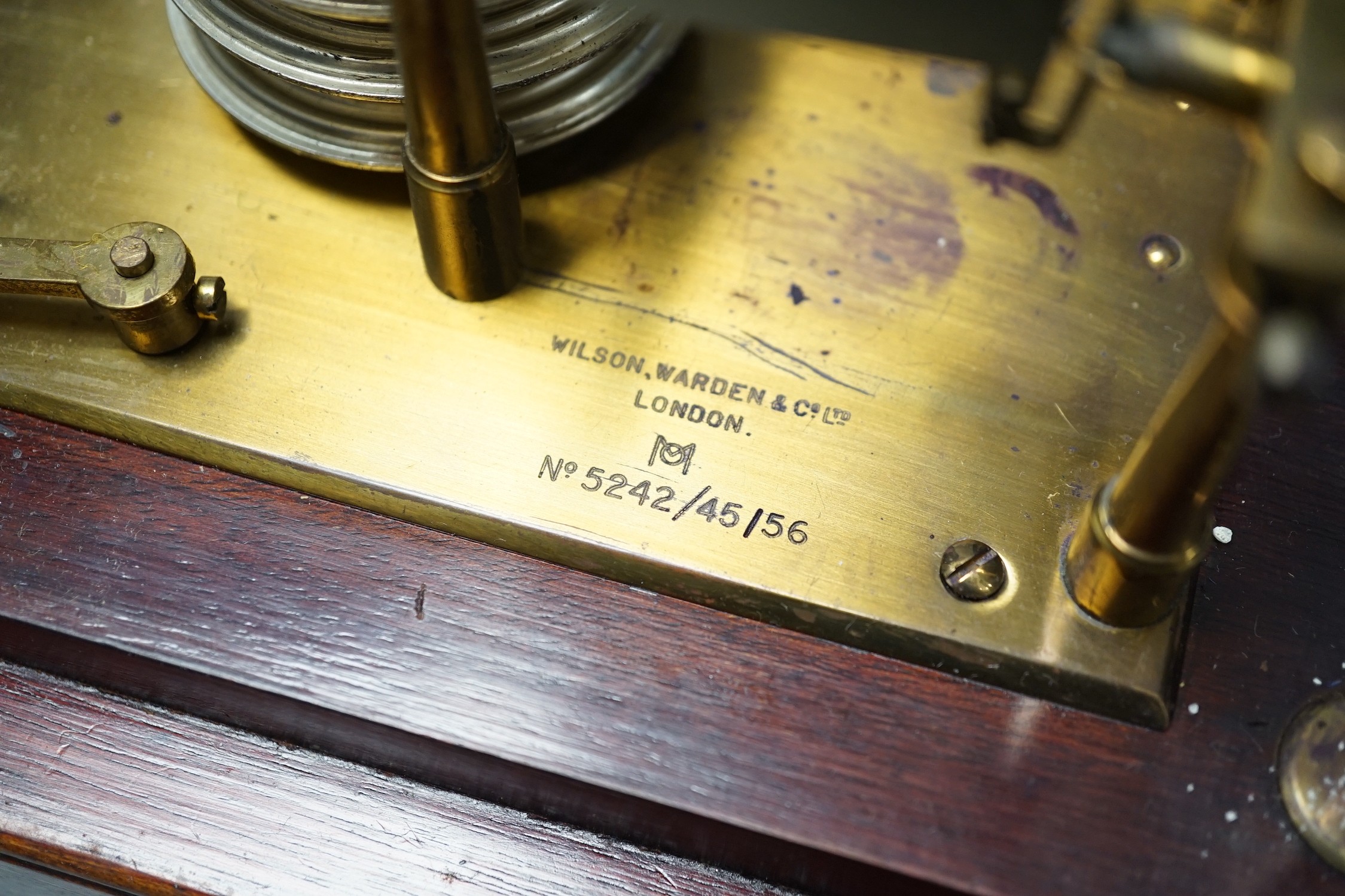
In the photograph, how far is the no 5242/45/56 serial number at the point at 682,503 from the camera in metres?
0.66

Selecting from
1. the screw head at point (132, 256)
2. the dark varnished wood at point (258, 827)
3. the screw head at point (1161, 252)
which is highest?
the screw head at point (1161, 252)

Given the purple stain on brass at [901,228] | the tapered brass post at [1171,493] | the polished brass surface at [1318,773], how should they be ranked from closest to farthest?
the tapered brass post at [1171,493]
the polished brass surface at [1318,773]
the purple stain on brass at [901,228]

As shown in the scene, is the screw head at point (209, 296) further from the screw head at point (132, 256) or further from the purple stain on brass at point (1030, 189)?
the purple stain on brass at point (1030, 189)

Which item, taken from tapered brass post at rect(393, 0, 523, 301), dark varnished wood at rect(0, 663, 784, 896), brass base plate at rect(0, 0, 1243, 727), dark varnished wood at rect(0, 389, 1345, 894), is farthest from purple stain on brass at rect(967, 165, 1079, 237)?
dark varnished wood at rect(0, 663, 784, 896)

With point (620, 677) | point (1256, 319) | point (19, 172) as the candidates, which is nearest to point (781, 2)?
point (1256, 319)

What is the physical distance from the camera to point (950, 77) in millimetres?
828

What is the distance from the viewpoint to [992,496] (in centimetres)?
67

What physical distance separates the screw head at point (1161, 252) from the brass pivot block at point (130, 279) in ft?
1.83

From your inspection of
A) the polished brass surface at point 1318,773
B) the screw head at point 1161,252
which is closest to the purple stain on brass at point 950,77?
the screw head at point 1161,252

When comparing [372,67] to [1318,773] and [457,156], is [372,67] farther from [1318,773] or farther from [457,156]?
[1318,773]

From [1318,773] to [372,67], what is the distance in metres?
0.64

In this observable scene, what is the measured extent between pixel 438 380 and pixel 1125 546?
382mm

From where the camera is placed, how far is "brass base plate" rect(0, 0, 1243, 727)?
66cm

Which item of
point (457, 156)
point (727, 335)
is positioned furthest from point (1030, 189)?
point (457, 156)
